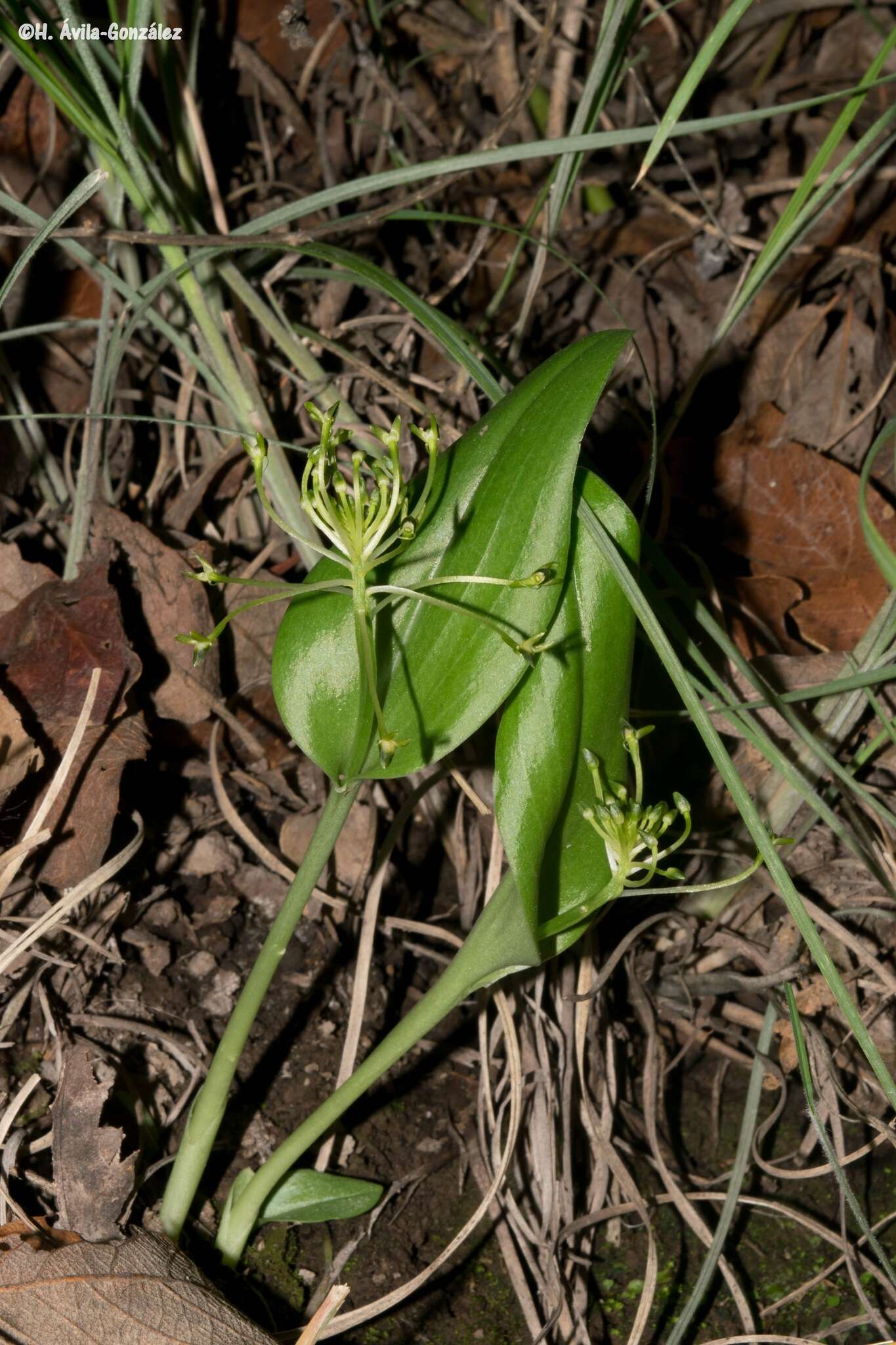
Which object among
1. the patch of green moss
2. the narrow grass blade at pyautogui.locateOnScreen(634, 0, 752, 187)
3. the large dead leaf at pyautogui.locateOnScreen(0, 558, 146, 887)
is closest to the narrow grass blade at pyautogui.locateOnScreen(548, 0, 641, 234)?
the narrow grass blade at pyautogui.locateOnScreen(634, 0, 752, 187)

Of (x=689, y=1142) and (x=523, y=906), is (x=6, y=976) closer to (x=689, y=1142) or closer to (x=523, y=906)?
(x=523, y=906)

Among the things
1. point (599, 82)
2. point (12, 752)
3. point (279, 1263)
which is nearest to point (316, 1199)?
point (279, 1263)

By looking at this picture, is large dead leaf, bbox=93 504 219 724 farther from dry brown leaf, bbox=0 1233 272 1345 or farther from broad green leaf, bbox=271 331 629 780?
dry brown leaf, bbox=0 1233 272 1345

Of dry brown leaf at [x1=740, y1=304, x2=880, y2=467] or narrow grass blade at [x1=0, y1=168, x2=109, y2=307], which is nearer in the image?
narrow grass blade at [x1=0, y1=168, x2=109, y2=307]

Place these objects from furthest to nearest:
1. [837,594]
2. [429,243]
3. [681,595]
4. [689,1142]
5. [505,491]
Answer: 1. [429,243]
2. [837,594]
3. [689,1142]
4. [681,595]
5. [505,491]

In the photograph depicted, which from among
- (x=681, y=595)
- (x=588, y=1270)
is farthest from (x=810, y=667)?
(x=588, y=1270)
